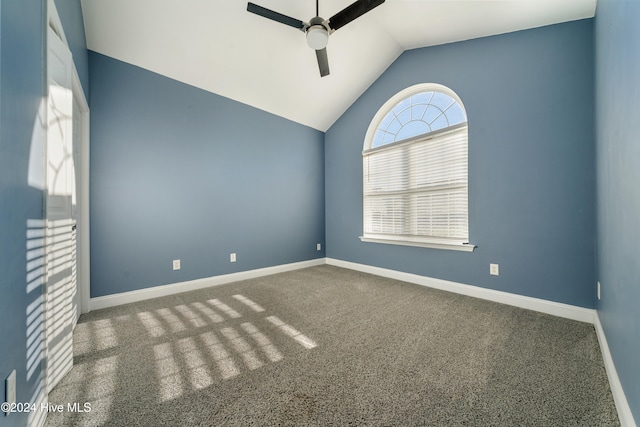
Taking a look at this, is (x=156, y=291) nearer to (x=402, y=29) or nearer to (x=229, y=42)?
(x=229, y=42)

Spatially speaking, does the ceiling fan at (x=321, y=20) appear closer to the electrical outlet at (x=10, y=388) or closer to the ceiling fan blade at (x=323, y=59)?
the ceiling fan blade at (x=323, y=59)

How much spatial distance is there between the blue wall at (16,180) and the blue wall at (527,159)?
3.42 metres

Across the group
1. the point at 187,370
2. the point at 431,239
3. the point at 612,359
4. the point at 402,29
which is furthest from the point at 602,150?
the point at 187,370

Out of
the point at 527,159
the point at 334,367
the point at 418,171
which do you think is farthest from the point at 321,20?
the point at 334,367

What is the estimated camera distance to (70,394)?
4.47 ft

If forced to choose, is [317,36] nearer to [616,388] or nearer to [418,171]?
[418,171]

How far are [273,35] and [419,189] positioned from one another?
2.55 meters

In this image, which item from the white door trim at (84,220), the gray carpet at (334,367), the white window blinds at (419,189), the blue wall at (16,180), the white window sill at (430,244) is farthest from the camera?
the white window blinds at (419,189)

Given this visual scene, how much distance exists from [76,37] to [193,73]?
1.13 m

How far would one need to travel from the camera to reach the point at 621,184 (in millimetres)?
1308

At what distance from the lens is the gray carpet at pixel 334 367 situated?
123cm

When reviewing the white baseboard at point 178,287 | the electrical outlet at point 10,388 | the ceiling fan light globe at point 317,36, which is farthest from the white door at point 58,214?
the ceiling fan light globe at point 317,36

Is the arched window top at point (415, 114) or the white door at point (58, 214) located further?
the arched window top at point (415, 114)

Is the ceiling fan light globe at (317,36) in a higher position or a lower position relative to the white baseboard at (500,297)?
higher
